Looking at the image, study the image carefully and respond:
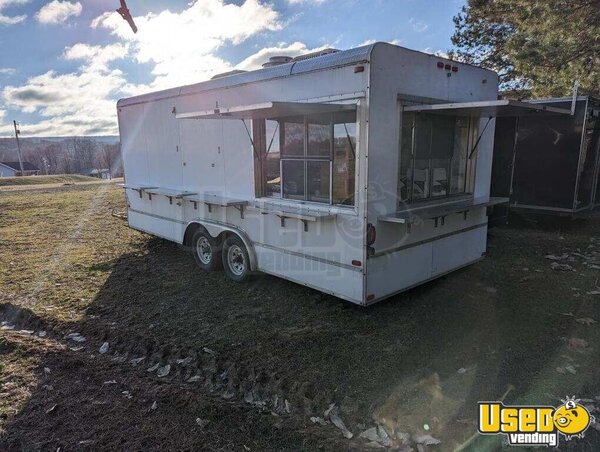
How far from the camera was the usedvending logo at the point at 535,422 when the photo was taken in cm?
278

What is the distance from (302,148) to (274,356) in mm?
2227

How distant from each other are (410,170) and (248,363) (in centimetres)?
255

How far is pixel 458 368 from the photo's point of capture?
3.57 meters

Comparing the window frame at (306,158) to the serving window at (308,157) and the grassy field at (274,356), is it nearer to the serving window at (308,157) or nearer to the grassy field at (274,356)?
the serving window at (308,157)

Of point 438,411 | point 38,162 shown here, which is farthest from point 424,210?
point 38,162

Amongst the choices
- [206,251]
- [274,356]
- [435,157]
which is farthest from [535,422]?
[206,251]

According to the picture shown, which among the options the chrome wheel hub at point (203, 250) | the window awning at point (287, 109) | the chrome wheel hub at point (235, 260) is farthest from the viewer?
the chrome wheel hub at point (203, 250)

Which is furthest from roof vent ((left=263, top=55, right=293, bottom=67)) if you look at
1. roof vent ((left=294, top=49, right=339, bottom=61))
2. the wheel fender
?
the wheel fender

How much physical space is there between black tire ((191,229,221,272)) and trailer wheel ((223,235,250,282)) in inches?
10.3

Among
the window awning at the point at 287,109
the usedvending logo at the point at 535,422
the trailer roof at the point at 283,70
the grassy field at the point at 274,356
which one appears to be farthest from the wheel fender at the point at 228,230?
the usedvending logo at the point at 535,422

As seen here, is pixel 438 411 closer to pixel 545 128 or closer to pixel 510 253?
pixel 510 253

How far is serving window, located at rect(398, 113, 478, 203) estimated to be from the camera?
4.44m

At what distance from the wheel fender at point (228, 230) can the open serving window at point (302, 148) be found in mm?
632

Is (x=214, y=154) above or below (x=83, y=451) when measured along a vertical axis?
above
